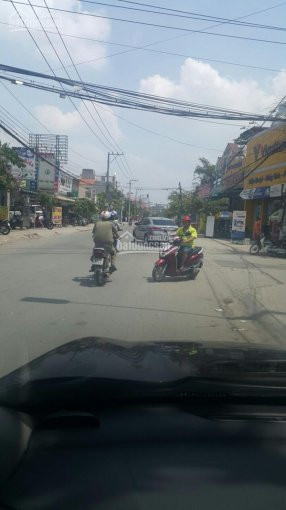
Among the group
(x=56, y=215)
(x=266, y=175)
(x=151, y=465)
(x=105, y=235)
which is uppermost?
(x=266, y=175)

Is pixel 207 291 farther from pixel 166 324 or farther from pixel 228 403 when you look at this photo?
pixel 228 403

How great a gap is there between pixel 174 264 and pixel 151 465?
1048 centimetres

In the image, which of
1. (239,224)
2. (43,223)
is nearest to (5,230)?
(239,224)

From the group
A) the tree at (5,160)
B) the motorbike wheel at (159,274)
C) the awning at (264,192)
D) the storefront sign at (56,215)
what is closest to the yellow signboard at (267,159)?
the awning at (264,192)

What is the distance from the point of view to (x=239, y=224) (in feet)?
101

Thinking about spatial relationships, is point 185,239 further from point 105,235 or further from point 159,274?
point 105,235

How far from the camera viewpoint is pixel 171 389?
7.72ft

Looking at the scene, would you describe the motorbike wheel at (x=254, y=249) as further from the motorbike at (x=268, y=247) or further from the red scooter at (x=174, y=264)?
the red scooter at (x=174, y=264)

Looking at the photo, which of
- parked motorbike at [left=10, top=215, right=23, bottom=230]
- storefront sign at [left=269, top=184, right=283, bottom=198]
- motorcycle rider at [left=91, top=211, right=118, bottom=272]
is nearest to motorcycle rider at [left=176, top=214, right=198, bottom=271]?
motorcycle rider at [left=91, top=211, right=118, bottom=272]

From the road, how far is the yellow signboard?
577 inches

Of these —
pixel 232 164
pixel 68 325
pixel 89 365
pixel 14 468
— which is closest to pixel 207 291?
pixel 68 325

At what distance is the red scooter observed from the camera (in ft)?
40.2

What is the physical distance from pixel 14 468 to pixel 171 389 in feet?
2.49

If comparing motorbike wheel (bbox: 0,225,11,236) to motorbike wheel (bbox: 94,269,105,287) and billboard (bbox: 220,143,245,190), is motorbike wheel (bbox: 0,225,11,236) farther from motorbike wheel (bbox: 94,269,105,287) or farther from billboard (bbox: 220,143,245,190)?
motorbike wheel (bbox: 94,269,105,287)
